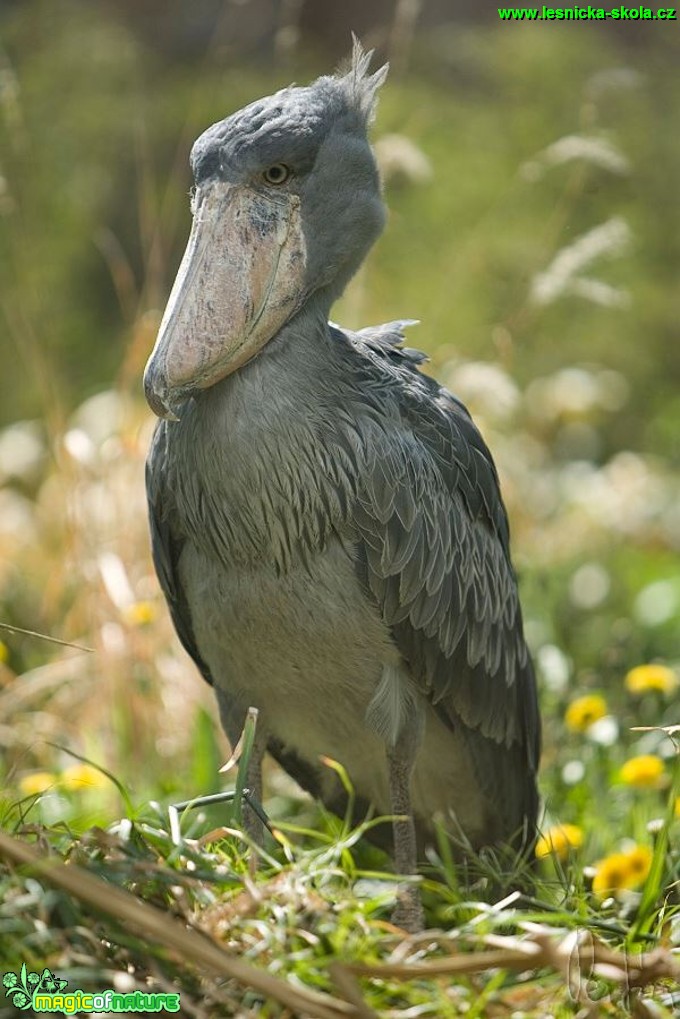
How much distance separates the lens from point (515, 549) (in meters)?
5.66

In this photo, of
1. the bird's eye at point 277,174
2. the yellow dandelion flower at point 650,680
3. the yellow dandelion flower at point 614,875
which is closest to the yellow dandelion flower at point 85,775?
the yellow dandelion flower at point 614,875

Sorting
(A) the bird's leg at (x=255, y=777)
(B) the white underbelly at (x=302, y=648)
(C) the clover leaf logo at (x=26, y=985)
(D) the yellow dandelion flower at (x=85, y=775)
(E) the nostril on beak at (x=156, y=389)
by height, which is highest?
(E) the nostril on beak at (x=156, y=389)

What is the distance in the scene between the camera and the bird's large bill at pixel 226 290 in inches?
110

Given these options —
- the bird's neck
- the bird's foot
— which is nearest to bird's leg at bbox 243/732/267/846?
the bird's foot

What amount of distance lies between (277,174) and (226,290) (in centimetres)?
29

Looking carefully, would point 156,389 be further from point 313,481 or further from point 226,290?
point 313,481

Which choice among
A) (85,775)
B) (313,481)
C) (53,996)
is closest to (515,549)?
(85,775)

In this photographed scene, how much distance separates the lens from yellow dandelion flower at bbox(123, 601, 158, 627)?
173 inches

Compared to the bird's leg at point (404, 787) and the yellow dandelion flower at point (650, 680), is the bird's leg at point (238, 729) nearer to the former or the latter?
the bird's leg at point (404, 787)

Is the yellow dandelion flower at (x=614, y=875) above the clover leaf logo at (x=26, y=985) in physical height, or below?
below

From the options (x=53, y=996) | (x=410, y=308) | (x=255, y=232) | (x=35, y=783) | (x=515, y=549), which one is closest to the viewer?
Answer: (x=53, y=996)

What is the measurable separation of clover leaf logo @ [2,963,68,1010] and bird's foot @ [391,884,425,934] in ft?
3.62

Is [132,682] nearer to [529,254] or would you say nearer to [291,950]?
[291,950]

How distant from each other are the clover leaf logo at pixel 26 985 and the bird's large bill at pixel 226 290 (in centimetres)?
119
